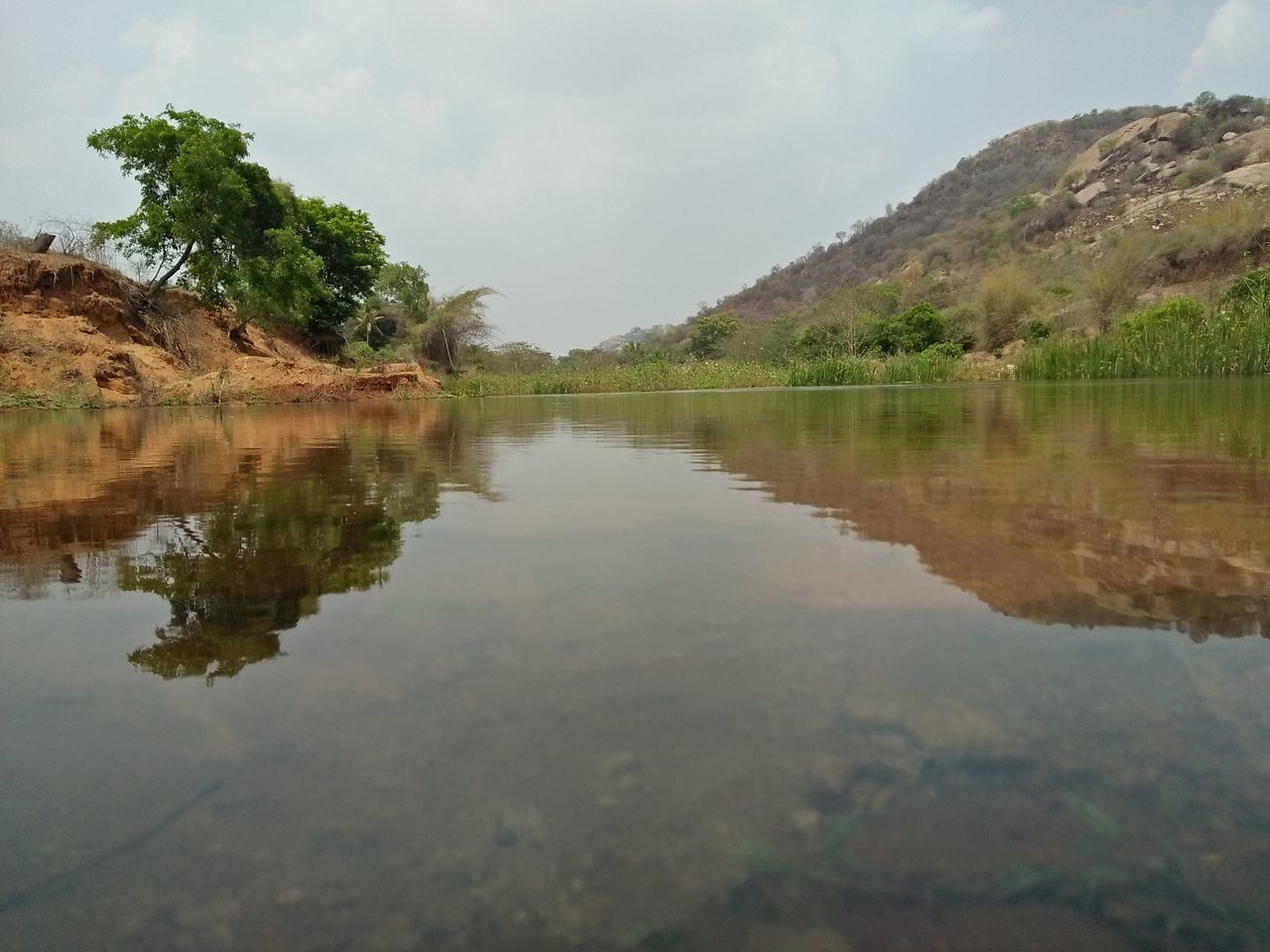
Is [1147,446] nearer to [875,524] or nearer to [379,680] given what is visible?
[875,524]

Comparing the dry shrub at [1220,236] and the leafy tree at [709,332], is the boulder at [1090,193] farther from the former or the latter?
the leafy tree at [709,332]

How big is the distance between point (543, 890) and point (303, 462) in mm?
4437

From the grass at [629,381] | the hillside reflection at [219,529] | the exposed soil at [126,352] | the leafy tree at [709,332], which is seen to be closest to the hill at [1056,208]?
the leafy tree at [709,332]

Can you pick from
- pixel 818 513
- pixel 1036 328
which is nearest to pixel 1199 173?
pixel 1036 328

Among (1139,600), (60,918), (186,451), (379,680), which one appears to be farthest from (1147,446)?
(186,451)

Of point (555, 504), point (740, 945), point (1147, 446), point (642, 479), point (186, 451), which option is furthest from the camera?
point (186, 451)

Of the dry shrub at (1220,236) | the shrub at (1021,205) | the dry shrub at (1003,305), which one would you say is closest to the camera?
the dry shrub at (1003,305)

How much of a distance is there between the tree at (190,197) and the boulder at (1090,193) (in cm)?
5706

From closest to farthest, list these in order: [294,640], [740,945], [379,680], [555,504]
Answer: [740,945], [379,680], [294,640], [555,504]

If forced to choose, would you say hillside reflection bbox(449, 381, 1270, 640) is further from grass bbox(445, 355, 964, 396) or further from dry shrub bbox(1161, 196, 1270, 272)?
dry shrub bbox(1161, 196, 1270, 272)

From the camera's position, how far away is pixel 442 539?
7.83ft

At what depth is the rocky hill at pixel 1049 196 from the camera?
50625 mm

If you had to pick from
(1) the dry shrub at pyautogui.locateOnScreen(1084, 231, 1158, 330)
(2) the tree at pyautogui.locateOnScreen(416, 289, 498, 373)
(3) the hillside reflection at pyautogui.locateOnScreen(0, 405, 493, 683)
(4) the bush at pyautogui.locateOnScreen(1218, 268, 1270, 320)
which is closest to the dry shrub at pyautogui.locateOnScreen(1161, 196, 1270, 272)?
(1) the dry shrub at pyautogui.locateOnScreen(1084, 231, 1158, 330)

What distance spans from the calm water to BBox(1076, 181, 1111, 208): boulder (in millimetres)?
66070
